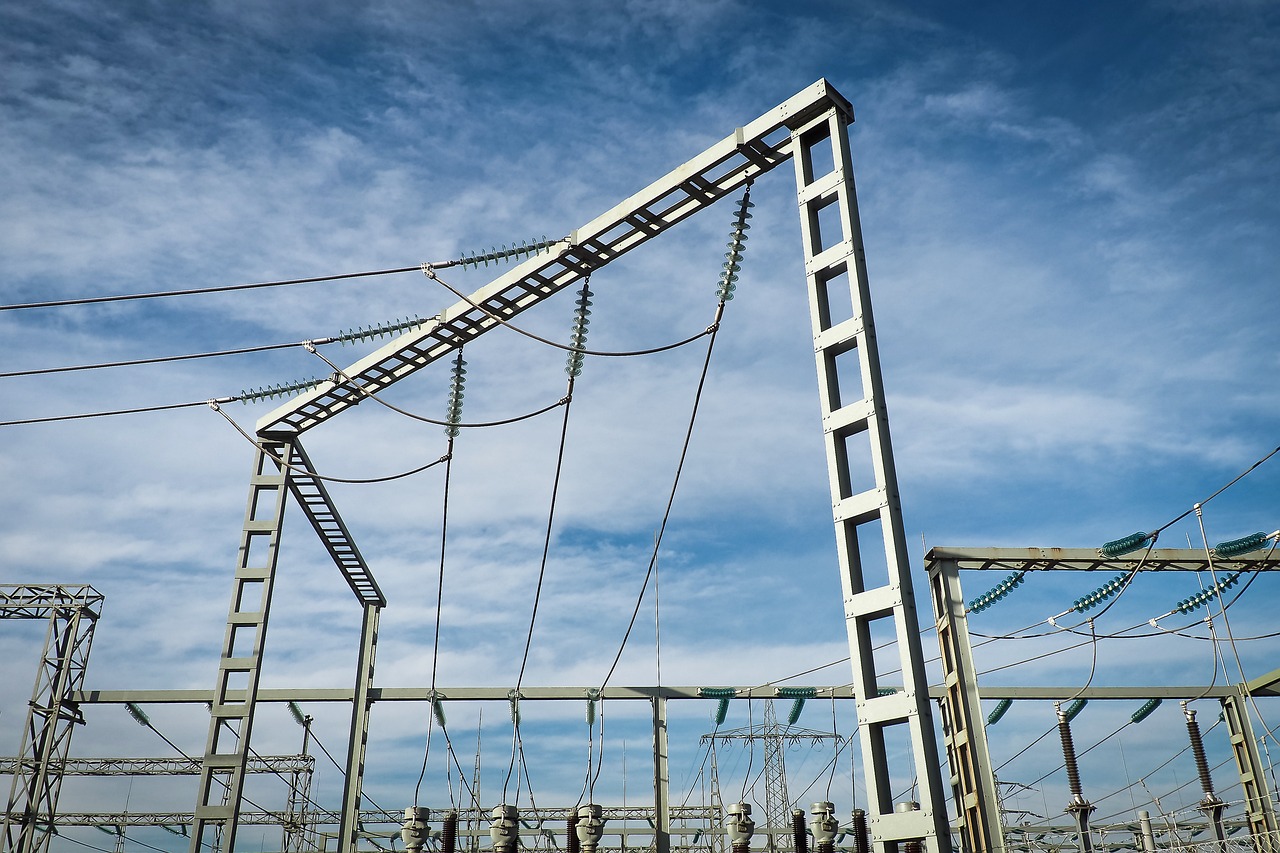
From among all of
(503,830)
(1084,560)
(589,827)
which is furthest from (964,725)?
(503,830)

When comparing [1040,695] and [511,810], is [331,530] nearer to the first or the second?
[511,810]

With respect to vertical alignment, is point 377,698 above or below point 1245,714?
above

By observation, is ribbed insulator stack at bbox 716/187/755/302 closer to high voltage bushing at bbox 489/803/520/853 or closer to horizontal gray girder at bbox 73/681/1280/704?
high voltage bushing at bbox 489/803/520/853

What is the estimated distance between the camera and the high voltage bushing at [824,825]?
499 inches

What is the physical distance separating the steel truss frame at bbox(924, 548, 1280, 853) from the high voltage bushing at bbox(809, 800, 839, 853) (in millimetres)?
1755

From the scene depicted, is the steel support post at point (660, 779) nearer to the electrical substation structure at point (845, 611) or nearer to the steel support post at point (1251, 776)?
the electrical substation structure at point (845, 611)

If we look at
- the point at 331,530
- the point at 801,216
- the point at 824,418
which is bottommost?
the point at 824,418

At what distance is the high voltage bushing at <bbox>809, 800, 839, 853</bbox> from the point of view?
41.6 ft

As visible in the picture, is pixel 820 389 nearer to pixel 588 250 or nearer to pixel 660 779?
pixel 588 250

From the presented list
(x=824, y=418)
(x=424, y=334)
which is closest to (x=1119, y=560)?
(x=824, y=418)

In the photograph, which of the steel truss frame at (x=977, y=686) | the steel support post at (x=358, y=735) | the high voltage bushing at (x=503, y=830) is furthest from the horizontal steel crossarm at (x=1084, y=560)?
the steel support post at (x=358, y=735)

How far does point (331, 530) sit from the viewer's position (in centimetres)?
2283

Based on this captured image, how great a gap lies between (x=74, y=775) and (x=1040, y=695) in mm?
40120

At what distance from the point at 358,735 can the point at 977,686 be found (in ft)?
57.3
